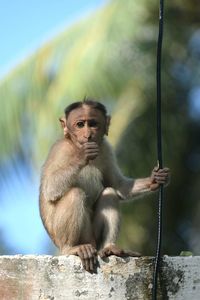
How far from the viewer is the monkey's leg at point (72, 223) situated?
27.2 ft

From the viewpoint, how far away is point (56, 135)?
18.8 meters

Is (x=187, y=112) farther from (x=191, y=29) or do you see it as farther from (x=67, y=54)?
(x=67, y=54)

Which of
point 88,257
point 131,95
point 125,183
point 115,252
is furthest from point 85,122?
point 131,95

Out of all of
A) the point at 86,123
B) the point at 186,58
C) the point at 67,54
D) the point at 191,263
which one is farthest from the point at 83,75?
the point at 191,263

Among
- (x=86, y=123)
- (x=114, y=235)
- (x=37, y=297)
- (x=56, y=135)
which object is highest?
(x=56, y=135)

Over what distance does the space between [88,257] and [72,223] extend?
0.84 metres

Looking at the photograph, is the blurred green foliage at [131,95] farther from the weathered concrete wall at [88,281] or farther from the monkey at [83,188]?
the weathered concrete wall at [88,281]

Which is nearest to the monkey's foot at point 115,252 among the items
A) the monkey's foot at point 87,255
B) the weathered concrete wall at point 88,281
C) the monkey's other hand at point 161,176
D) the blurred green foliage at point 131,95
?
the monkey's foot at point 87,255

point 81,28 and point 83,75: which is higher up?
point 81,28

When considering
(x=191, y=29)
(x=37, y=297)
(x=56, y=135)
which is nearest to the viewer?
(x=37, y=297)

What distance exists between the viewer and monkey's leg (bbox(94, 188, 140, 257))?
841cm

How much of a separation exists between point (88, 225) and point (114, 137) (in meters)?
11.2

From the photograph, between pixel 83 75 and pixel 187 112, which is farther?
pixel 187 112

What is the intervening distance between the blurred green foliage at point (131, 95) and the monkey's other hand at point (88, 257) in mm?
10752
